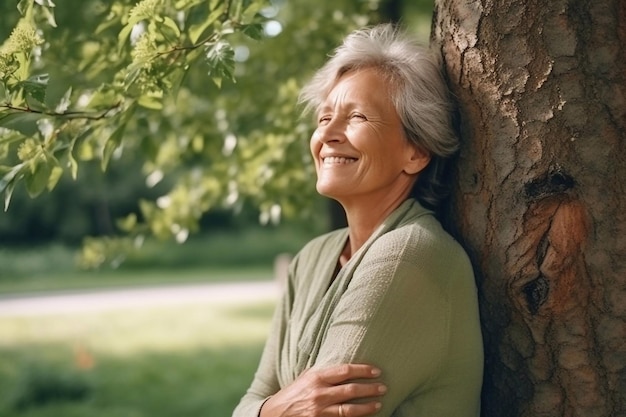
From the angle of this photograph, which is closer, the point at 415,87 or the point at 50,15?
the point at 415,87

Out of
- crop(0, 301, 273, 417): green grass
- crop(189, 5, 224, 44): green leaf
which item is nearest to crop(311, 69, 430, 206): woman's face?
crop(189, 5, 224, 44): green leaf

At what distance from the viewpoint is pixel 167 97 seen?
4258 millimetres

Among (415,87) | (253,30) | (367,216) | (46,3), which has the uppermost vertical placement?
(46,3)

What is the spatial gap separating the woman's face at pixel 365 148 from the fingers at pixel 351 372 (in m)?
0.56

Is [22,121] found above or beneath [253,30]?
beneath

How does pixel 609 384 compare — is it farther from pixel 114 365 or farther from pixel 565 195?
pixel 114 365

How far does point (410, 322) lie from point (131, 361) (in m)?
7.16

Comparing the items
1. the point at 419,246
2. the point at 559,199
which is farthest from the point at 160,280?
the point at 559,199

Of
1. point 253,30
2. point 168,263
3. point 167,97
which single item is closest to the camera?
point 253,30

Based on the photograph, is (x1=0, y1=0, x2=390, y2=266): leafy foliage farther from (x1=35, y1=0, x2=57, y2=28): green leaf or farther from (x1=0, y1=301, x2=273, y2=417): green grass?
(x1=0, y1=301, x2=273, y2=417): green grass

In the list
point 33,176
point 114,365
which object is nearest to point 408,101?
point 33,176

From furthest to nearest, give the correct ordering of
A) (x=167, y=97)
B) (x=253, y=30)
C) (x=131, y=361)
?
(x=131, y=361) < (x=167, y=97) < (x=253, y=30)

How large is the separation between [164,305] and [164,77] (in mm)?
11385

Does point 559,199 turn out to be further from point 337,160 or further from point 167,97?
point 167,97
